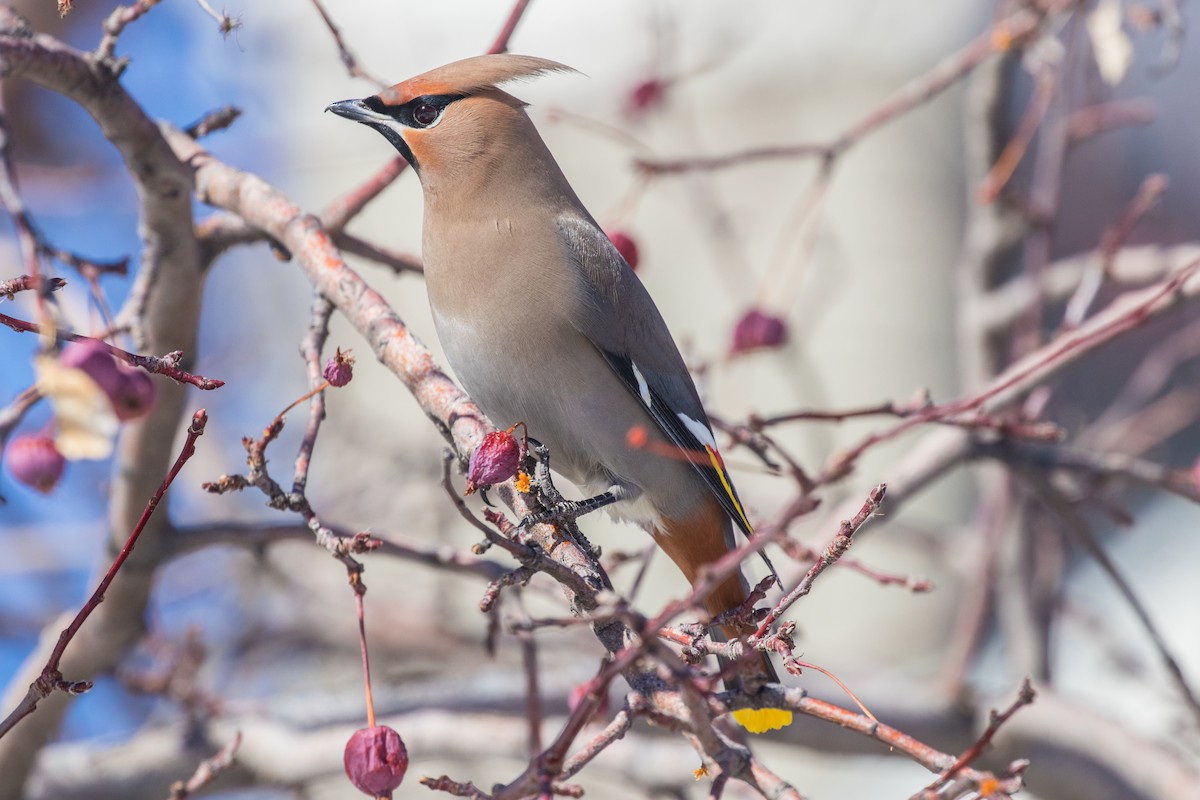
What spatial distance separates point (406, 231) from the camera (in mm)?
5812

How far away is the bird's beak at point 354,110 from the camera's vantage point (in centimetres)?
224

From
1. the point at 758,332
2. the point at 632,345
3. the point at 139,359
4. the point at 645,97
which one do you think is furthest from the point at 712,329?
the point at 139,359

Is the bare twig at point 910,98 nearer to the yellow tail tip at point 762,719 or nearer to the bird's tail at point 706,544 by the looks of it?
the bird's tail at point 706,544

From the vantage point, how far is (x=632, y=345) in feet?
7.77

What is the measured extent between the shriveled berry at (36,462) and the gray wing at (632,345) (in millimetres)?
890

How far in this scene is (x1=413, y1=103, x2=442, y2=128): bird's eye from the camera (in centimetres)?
232

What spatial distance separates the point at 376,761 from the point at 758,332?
1453mm

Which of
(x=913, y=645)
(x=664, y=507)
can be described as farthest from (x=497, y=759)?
(x=913, y=645)

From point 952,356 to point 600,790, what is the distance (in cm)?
235

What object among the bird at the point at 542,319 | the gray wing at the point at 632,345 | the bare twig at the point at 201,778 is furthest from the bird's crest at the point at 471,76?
the bare twig at the point at 201,778

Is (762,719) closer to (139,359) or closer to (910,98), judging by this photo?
(139,359)

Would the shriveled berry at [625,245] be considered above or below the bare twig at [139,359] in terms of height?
above

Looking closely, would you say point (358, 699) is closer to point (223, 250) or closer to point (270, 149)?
point (223, 250)

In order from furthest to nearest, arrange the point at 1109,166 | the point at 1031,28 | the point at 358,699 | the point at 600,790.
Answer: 1. the point at 1109,166
2. the point at 600,790
3. the point at 358,699
4. the point at 1031,28
